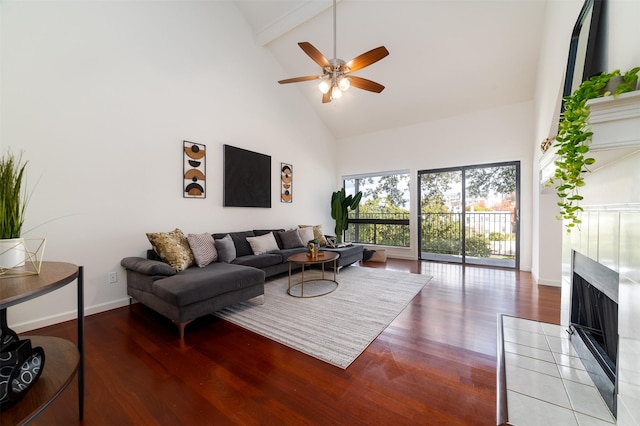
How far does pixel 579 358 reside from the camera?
5.82 ft

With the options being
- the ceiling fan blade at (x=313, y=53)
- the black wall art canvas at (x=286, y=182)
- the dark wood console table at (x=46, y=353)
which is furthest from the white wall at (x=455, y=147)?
the dark wood console table at (x=46, y=353)


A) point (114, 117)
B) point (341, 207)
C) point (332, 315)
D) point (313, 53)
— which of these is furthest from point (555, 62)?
point (114, 117)

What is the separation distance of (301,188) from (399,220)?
2356mm

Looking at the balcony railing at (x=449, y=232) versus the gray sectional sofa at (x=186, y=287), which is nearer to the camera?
the gray sectional sofa at (x=186, y=287)

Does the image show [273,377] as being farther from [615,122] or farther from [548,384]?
[615,122]

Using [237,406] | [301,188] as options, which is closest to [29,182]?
[237,406]

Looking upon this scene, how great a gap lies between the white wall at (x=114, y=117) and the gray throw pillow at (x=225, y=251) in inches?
21.5

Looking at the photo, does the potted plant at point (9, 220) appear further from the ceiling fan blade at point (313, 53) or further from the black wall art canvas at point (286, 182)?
the black wall art canvas at point (286, 182)

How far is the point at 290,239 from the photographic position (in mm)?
4543

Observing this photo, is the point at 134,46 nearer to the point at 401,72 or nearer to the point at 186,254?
the point at 186,254

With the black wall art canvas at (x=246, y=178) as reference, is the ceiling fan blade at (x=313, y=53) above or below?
above

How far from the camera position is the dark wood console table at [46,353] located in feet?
2.92

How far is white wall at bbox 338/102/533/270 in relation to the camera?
14.3 feet

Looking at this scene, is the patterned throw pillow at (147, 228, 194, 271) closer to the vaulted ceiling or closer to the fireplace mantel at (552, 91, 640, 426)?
the fireplace mantel at (552, 91, 640, 426)
